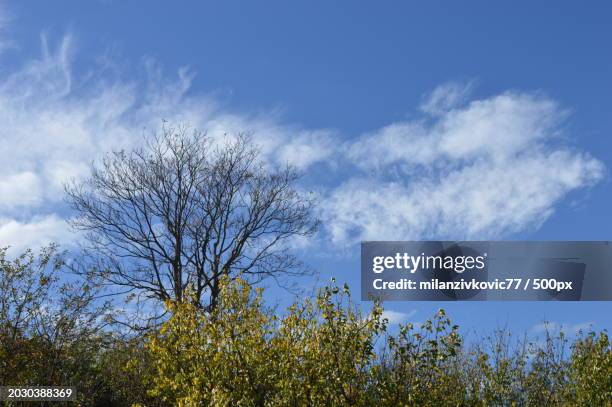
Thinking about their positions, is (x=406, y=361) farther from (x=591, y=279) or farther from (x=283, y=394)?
(x=591, y=279)

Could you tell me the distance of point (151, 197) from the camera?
23.3 meters

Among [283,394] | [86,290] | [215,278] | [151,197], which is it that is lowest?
[283,394]

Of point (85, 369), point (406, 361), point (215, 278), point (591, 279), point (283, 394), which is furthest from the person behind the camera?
point (215, 278)

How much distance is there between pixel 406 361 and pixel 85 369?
33.1 feet

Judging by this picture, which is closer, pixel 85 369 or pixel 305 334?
pixel 305 334

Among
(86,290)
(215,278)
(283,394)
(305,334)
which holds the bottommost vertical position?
(283,394)

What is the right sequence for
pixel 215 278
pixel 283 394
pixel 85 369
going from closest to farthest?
pixel 283 394 < pixel 85 369 < pixel 215 278

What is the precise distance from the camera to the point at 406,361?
35.7ft

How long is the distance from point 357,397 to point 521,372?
6966 mm

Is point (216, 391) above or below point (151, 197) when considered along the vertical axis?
below

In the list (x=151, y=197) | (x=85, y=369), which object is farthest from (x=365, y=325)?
(x=151, y=197)

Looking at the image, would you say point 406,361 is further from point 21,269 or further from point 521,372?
point 21,269

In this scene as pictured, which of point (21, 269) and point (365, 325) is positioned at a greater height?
point (21, 269)

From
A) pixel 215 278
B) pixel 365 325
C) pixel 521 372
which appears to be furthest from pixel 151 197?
pixel 365 325
